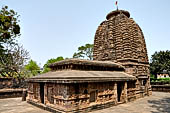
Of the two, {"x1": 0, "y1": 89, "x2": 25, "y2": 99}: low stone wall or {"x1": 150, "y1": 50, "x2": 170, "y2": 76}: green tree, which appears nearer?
{"x1": 0, "y1": 89, "x2": 25, "y2": 99}: low stone wall

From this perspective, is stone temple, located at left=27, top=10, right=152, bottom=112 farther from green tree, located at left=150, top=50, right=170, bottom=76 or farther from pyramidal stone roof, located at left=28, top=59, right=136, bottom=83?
green tree, located at left=150, top=50, right=170, bottom=76

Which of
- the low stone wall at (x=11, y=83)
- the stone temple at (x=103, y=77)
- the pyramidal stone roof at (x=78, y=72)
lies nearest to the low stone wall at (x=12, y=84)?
the low stone wall at (x=11, y=83)

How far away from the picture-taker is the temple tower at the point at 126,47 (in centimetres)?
1445

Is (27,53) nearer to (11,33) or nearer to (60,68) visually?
(11,33)

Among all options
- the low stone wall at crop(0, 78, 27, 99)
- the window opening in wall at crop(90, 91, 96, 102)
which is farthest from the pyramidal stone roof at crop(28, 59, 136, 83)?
the low stone wall at crop(0, 78, 27, 99)

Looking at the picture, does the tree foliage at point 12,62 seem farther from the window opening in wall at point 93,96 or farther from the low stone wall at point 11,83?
the window opening in wall at point 93,96

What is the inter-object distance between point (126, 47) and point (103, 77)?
20.7 feet

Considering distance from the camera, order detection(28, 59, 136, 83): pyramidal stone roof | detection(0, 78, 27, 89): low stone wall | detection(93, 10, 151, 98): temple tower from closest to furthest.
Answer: detection(28, 59, 136, 83): pyramidal stone roof < detection(93, 10, 151, 98): temple tower < detection(0, 78, 27, 89): low stone wall

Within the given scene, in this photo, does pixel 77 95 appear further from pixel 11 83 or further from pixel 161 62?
pixel 161 62

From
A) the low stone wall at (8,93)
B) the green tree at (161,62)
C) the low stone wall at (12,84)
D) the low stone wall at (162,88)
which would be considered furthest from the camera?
the green tree at (161,62)

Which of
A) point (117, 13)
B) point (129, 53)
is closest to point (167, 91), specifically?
point (129, 53)

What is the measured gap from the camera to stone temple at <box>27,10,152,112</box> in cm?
822

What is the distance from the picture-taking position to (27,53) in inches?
955

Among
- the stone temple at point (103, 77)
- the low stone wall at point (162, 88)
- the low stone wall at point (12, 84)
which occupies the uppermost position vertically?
the stone temple at point (103, 77)
